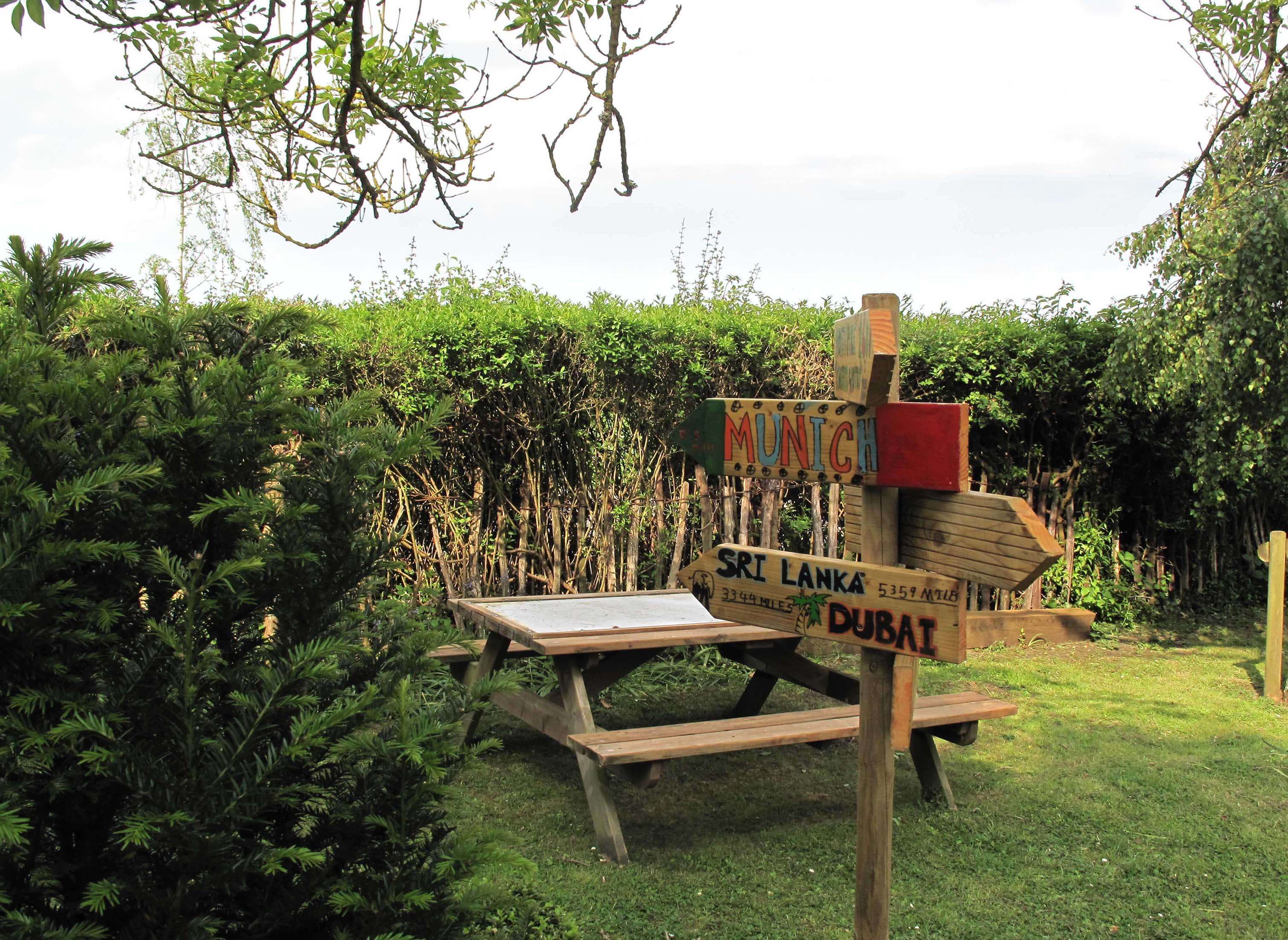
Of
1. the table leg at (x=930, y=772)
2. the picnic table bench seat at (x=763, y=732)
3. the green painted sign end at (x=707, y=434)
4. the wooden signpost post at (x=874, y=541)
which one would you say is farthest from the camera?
the table leg at (x=930, y=772)

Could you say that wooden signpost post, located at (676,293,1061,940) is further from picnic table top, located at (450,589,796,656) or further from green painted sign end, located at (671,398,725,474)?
picnic table top, located at (450,589,796,656)

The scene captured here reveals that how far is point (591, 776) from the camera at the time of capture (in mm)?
4062

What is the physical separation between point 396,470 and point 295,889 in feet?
15.1

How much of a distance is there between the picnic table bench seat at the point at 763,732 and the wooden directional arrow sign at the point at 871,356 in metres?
1.49

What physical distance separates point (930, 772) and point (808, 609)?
221cm

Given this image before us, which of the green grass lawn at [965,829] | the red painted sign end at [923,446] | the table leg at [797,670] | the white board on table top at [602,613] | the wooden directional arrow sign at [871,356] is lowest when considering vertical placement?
A: the green grass lawn at [965,829]

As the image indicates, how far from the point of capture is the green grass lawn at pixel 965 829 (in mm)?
3496

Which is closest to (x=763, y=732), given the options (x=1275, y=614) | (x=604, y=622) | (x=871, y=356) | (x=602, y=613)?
(x=604, y=622)

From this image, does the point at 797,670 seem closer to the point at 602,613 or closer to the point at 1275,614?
the point at 602,613

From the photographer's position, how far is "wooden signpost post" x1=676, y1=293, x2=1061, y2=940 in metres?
2.57

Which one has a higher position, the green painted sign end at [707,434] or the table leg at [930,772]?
the green painted sign end at [707,434]

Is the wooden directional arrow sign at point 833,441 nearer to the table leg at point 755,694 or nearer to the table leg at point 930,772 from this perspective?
the table leg at point 930,772

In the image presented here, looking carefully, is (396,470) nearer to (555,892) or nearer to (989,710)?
(555,892)

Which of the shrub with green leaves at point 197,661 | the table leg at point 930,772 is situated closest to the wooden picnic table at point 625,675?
the table leg at point 930,772
